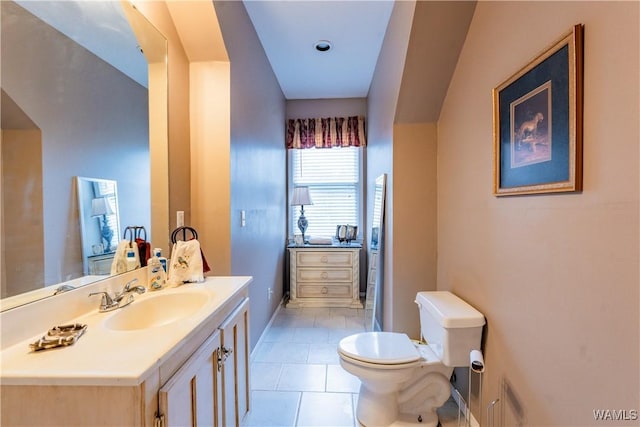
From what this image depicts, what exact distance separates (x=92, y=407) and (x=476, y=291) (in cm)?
164

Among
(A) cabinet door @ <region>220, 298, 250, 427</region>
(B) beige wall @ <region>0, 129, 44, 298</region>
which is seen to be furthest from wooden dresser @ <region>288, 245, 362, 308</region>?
(B) beige wall @ <region>0, 129, 44, 298</region>

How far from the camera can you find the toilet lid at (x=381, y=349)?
1.49m

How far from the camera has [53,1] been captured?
3.41 ft

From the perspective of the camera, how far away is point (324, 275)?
12.0 ft

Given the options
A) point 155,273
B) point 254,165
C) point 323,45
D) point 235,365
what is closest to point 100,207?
point 155,273

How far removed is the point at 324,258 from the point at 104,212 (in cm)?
264

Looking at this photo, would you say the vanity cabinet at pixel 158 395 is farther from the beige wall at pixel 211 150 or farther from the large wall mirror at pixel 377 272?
the large wall mirror at pixel 377 272

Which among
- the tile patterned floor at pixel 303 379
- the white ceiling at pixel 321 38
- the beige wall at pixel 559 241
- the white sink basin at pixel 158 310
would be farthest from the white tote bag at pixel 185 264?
the white ceiling at pixel 321 38

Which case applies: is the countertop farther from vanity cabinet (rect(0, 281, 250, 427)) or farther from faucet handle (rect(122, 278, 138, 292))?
faucet handle (rect(122, 278, 138, 292))

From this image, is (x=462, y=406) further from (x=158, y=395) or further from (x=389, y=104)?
(x=389, y=104)

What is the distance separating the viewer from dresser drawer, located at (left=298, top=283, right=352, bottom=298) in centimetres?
365

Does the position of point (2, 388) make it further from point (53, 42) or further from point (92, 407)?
point (53, 42)

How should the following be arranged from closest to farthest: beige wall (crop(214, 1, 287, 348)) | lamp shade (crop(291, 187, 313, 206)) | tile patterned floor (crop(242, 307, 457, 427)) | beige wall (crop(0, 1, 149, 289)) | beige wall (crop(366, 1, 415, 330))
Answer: beige wall (crop(0, 1, 149, 289))
tile patterned floor (crop(242, 307, 457, 427))
beige wall (crop(366, 1, 415, 330))
beige wall (crop(214, 1, 287, 348))
lamp shade (crop(291, 187, 313, 206))

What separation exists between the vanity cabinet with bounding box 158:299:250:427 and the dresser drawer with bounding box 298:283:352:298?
2.14 m
